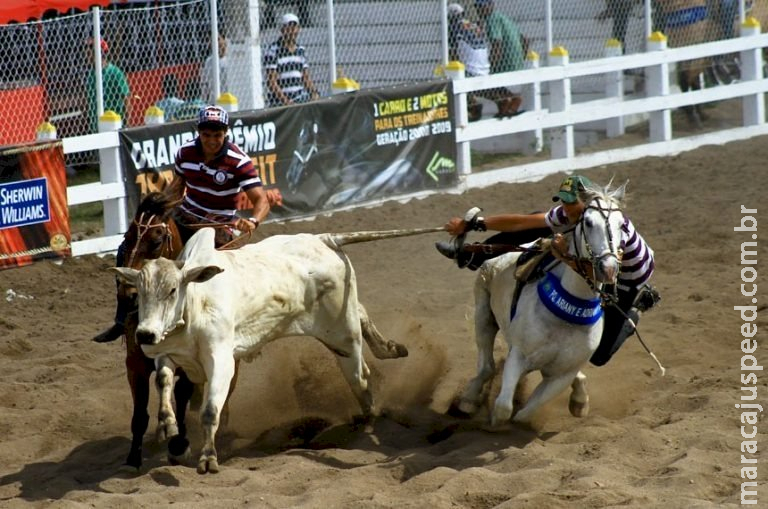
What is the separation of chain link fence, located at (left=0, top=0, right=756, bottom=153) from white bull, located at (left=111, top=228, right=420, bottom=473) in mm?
5511

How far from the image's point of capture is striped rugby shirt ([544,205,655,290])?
293 inches

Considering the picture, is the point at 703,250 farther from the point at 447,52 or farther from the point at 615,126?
the point at 615,126

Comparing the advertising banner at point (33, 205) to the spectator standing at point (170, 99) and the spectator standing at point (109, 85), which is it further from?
the spectator standing at point (170, 99)

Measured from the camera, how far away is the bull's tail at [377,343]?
823 cm

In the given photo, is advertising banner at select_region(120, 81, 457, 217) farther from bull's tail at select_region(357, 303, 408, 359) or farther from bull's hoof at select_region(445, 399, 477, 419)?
bull's hoof at select_region(445, 399, 477, 419)

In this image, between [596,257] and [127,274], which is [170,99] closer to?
[127,274]

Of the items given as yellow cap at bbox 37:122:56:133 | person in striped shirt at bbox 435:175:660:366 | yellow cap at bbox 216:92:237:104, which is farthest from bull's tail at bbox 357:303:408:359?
yellow cap at bbox 216:92:237:104

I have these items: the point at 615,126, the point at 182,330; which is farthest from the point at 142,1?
the point at 182,330

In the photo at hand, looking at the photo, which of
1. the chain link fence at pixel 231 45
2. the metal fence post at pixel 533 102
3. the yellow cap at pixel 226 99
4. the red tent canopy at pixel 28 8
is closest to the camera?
the chain link fence at pixel 231 45

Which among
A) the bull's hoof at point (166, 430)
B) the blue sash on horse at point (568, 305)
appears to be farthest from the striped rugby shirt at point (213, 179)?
the blue sash on horse at point (568, 305)

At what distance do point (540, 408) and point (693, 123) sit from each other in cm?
1163

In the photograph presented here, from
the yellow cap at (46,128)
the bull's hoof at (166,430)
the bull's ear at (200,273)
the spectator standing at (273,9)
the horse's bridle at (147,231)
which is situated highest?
the spectator standing at (273,9)

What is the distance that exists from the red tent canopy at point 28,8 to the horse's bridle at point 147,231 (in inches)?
343

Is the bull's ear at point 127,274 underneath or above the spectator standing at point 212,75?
underneath
